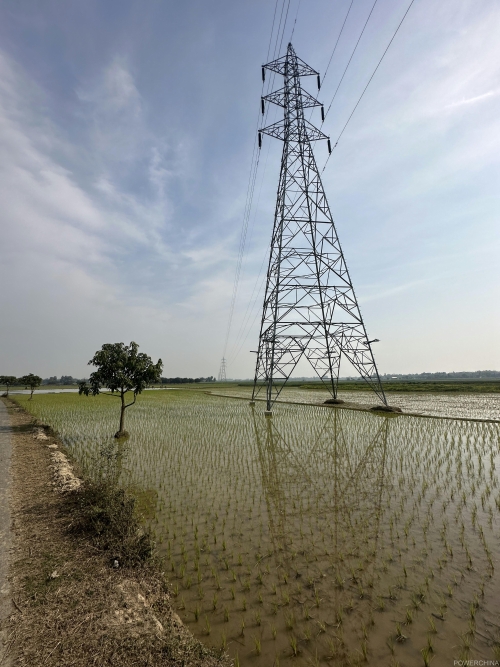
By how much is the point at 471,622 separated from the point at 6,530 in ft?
25.2

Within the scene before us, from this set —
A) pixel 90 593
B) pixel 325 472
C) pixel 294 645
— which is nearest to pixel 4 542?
pixel 90 593

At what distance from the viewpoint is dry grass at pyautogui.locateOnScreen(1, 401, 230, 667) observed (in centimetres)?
336

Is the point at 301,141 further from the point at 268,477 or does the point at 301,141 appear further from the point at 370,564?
the point at 370,564

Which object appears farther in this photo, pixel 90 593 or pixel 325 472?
pixel 325 472

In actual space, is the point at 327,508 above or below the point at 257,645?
above

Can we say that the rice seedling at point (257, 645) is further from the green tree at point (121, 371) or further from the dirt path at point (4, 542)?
the green tree at point (121, 371)

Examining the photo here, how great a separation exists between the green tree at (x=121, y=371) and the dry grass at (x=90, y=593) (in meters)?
9.16

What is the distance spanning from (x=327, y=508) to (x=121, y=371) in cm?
1226

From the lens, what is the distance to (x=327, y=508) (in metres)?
7.73

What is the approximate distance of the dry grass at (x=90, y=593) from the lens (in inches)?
132

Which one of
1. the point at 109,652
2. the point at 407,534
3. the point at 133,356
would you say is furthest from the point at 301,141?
the point at 109,652

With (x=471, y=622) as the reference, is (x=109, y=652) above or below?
above

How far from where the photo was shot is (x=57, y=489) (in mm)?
8281

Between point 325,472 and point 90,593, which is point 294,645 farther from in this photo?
point 325,472
